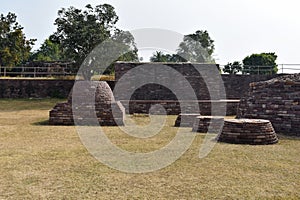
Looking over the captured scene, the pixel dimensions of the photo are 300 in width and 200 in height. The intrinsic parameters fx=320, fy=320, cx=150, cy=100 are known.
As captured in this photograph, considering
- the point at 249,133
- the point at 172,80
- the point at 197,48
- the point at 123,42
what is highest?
the point at 197,48

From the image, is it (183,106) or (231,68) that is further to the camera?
(231,68)

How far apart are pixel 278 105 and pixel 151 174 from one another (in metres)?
4.75

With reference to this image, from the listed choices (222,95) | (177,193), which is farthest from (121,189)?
(222,95)

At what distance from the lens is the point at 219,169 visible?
373 centimetres

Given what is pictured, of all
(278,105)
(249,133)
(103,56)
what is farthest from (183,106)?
(103,56)

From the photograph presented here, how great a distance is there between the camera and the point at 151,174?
11.6 ft

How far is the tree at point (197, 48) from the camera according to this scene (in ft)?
104

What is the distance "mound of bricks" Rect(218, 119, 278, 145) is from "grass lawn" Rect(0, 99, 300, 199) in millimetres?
252

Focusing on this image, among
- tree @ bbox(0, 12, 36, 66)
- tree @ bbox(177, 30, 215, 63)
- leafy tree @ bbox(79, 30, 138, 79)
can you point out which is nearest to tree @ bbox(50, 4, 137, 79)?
leafy tree @ bbox(79, 30, 138, 79)

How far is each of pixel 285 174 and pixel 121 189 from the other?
1.84 m

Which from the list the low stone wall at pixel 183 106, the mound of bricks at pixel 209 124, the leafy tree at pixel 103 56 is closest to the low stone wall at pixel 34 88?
the leafy tree at pixel 103 56

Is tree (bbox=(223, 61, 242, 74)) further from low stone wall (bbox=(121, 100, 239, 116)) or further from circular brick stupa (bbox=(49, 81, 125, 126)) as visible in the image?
circular brick stupa (bbox=(49, 81, 125, 126))

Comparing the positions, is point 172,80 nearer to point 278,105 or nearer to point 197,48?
point 278,105

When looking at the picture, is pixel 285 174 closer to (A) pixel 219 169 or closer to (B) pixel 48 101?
(A) pixel 219 169
